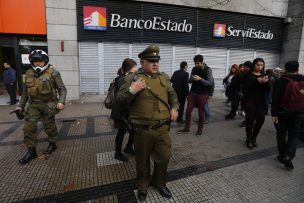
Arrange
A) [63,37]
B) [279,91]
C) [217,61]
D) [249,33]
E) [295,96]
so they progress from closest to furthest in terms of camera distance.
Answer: [295,96] → [279,91] → [63,37] → [217,61] → [249,33]

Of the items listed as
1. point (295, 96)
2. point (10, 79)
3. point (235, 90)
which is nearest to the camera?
point (295, 96)

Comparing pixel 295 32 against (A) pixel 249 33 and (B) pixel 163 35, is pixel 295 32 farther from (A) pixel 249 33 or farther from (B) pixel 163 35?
(B) pixel 163 35

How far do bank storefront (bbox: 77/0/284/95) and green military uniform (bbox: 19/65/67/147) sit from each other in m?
5.58

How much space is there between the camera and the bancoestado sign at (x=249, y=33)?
10.9 meters

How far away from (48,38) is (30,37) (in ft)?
2.86

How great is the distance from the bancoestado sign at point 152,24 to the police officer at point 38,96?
19.7 feet

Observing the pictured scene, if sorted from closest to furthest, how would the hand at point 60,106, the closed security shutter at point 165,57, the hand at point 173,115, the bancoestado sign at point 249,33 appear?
1. the hand at point 173,115
2. the hand at point 60,106
3. the closed security shutter at point 165,57
4. the bancoestado sign at point 249,33

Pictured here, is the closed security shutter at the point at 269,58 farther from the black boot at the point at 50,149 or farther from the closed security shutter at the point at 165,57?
the black boot at the point at 50,149

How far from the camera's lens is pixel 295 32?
37.2 feet

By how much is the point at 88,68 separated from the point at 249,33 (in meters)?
8.59

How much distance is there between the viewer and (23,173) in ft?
11.0

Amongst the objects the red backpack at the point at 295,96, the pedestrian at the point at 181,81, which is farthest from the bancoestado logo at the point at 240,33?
the red backpack at the point at 295,96

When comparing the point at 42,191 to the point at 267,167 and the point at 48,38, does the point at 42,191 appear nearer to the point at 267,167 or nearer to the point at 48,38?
the point at 267,167

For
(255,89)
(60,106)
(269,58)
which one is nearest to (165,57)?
(255,89)
